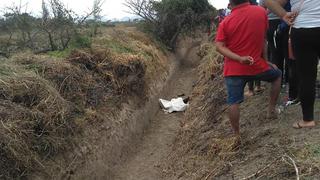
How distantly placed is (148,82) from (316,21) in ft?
25.7

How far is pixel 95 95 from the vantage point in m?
8.92

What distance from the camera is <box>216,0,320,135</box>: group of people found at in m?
4.80

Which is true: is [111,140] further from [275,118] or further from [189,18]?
[189,18]

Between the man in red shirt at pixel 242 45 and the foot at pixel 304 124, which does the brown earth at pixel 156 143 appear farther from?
the foot at pixel 304 124

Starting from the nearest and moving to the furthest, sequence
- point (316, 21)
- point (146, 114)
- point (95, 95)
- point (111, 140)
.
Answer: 1. point (316, 21)
2. point (111, 140)
3. point (95, 95)
4. point (146, 114)

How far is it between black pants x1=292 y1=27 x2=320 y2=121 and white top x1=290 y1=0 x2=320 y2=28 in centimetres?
6

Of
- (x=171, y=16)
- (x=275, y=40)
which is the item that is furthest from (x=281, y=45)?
(x=171, y=16)

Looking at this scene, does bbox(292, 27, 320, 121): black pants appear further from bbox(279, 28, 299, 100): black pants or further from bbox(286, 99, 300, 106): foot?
bbox(286, 99, 300, 106): foot

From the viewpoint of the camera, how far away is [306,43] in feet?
15.7

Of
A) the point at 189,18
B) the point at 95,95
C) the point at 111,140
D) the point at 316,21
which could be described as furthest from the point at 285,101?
the point at 189,18

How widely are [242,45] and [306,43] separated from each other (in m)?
0.73

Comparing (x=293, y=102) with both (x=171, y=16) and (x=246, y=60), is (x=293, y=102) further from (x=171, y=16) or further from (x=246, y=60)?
(x=171, y=16)

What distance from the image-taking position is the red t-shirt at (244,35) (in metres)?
5.08

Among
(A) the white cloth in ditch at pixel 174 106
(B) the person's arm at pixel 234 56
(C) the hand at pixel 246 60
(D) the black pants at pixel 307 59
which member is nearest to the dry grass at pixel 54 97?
(A) the white cloth in ditch at pixel 174 106
